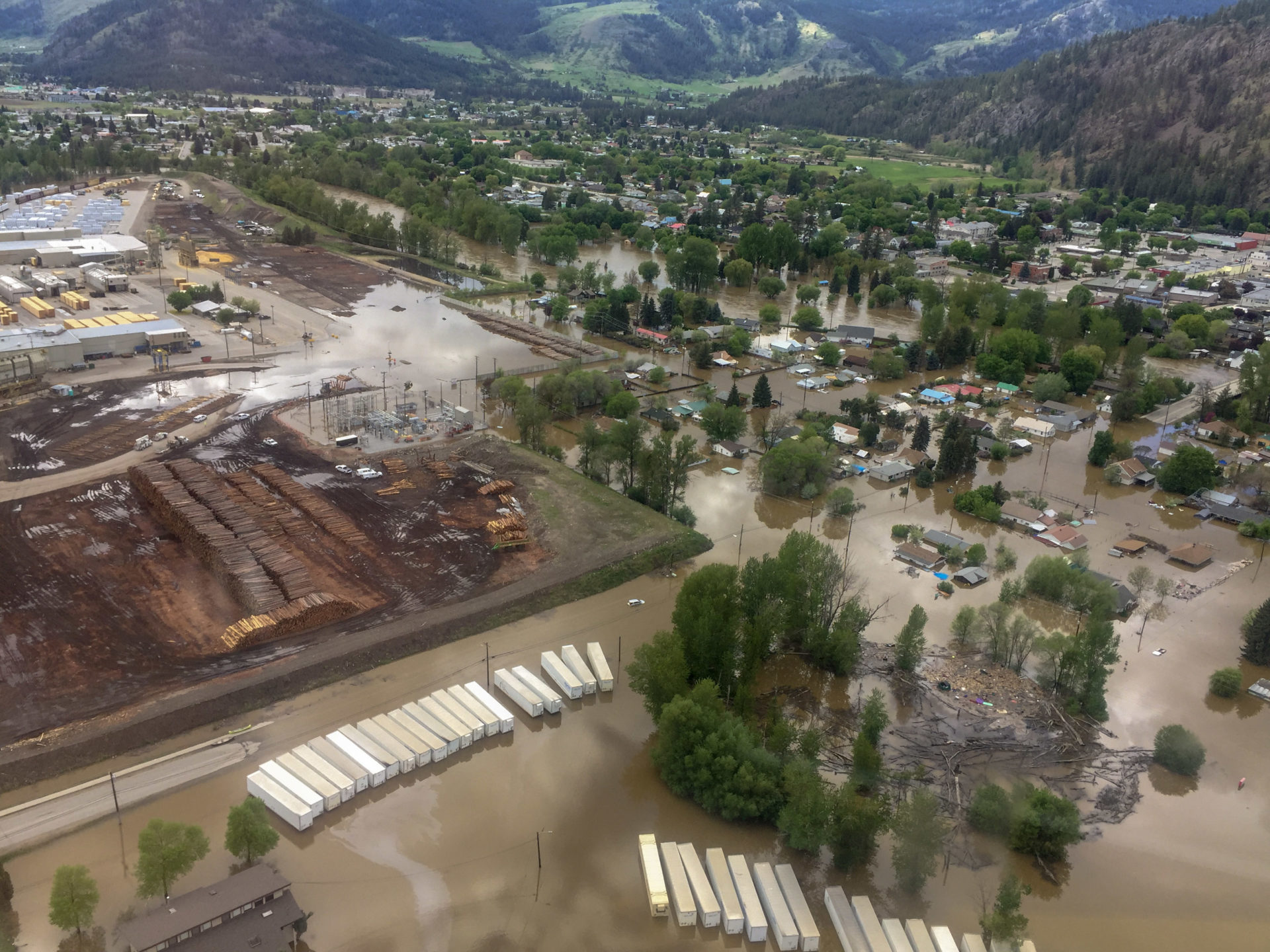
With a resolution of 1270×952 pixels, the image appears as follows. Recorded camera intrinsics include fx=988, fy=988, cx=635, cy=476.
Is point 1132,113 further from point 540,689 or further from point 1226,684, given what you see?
point 540,689

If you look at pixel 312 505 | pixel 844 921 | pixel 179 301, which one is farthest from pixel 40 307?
pixel 844 921

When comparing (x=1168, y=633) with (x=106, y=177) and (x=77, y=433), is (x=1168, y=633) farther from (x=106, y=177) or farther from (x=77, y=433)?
(x=106, y=177)

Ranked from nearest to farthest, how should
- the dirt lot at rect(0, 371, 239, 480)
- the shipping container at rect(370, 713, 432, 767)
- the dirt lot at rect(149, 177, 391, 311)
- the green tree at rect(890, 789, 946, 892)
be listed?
the green tree at rect(890, 789, 946, 892), the shipping container at rect(370, 713, 432, 767), the dirt lot at rect(0, 371, 239, 480), the dirt lot at rect(149, 177, 391, 311)

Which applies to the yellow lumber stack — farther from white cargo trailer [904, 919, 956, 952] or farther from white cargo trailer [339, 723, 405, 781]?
white cargo trailer [904, 919, 956, 952]

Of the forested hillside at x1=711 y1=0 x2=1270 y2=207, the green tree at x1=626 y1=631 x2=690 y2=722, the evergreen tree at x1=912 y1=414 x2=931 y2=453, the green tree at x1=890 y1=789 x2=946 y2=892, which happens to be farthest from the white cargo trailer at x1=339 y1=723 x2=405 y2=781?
the forested hillside at x1=711 y1=0 x2=1270 y2=207

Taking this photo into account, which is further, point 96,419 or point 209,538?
point 96,419

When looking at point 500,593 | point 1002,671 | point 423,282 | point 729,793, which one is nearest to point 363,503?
point 500,593

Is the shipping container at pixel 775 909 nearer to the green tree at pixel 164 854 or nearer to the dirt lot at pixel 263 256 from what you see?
the green tree at pixel 164 854
